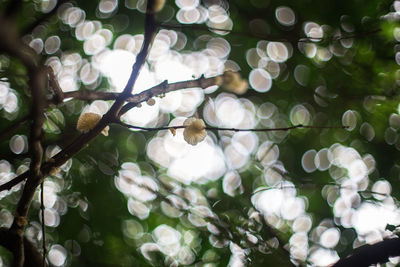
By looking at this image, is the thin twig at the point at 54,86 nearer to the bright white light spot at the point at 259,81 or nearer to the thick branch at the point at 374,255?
the thick branch at the point at 374,255

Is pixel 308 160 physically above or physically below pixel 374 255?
below

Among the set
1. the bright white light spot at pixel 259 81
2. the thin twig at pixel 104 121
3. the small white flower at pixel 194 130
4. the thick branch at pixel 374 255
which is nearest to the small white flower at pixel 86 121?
the thin twig at pixel 104 121

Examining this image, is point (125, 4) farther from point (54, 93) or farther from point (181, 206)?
point (54, 93)

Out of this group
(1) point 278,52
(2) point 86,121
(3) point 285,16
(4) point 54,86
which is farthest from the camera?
(1) point 278,52

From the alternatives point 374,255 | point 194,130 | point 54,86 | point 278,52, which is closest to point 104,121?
point 54,86

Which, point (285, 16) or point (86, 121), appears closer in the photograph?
point (86, 121)

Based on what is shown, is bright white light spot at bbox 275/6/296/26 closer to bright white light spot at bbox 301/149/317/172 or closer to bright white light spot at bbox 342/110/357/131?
bright white light spot at bbox 342/110/357/131

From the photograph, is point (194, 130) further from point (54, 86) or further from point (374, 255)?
point (374, 255)
